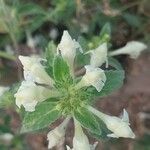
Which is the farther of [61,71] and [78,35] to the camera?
[78,35]

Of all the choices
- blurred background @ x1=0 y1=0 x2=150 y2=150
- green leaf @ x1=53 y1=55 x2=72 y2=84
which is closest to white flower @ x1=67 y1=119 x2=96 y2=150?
green leaf @ x1=53 y1=55 x2=72 y2=84

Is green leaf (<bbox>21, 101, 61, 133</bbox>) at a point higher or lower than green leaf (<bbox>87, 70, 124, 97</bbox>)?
lower

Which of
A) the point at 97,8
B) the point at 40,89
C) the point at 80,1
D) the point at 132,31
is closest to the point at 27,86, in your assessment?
the point at 40,89

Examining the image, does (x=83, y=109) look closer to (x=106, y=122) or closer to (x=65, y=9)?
(x=106, y=122)

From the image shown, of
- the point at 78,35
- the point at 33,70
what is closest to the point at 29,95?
the point at 33,70

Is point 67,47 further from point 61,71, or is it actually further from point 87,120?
point 87,120

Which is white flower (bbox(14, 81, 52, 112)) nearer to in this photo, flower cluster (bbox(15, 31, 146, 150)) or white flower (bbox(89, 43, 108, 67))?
flower cluster (bbox(15, 31, 146, 150))
